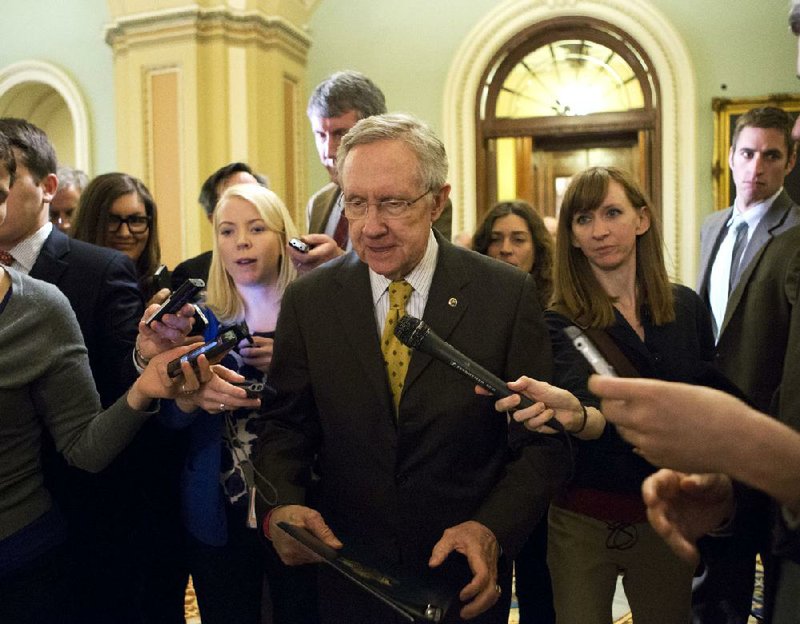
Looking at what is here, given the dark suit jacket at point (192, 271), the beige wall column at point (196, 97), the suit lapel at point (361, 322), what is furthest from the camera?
the beige wall column at point (196, 97)

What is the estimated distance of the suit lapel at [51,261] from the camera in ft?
7.24

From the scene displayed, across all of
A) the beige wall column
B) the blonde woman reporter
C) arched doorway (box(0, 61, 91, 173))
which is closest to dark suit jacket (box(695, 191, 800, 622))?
the blonde woman reporter

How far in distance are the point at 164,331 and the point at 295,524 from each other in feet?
1.69

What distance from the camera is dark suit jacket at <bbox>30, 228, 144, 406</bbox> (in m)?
2.21

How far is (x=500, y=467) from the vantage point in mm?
1859

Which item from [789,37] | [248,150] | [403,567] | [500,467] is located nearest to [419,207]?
[500,467]

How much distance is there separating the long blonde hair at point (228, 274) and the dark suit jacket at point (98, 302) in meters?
0.27

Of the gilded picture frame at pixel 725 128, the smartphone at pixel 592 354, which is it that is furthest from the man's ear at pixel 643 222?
the gilded picture frame at pixel 725 128

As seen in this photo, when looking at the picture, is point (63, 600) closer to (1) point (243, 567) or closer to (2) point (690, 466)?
(1) point (243, 567)

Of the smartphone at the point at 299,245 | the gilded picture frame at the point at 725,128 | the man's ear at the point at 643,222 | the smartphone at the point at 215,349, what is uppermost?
the gilded picture frame at the point at 725,128

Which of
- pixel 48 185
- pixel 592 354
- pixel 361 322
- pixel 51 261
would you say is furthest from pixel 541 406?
pixel 48 185

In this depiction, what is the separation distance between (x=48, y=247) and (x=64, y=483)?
614 mm

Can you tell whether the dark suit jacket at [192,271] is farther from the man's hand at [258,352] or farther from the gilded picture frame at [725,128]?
the gilded picture frame at [725,128]

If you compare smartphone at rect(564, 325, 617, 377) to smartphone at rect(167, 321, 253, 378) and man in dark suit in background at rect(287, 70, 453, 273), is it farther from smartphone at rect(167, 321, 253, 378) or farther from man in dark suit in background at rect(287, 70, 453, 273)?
smartphone at rect(167, 321, 253, 378)
